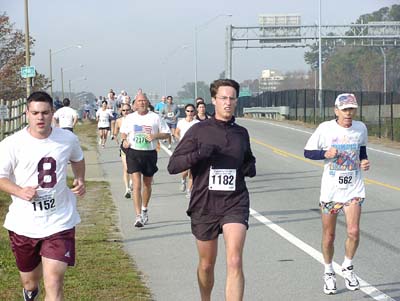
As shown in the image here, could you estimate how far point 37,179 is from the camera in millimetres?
6586

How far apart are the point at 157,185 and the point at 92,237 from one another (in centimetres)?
784

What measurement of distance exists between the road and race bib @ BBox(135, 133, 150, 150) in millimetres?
1207

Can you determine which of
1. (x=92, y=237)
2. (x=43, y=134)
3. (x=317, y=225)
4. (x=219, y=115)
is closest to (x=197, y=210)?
(x=219, y=115)

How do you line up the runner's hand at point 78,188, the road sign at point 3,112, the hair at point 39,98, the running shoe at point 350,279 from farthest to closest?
1. the road sign at point 3,112
2. the running shoe at point 350,279
3. the runner's hand at point 78,188
4. the hair at point 39,98

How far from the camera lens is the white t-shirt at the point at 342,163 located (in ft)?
28.3

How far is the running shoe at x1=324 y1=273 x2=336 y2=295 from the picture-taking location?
8.30 meters

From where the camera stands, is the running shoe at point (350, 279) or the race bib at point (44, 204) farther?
the running shoe at point (350, 279)

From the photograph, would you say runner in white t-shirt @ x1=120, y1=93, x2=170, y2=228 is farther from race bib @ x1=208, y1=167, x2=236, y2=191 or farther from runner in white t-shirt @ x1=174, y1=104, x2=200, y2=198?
race bib @ x1=208, y1=167, x2=236, y2=191

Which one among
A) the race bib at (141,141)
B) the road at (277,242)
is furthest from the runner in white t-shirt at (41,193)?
the race bib at (141,141)

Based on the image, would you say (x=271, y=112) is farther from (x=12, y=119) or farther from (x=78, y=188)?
(x=78, y=188)

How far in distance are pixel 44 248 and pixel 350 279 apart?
3.28 meters

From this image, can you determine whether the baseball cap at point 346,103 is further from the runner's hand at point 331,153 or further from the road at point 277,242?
the road at point 277,242

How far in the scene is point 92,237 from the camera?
1191cm

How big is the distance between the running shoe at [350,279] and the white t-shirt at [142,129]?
5.45 metres
